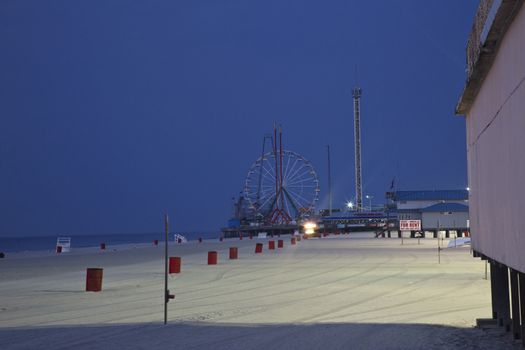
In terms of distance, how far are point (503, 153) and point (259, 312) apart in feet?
25.5

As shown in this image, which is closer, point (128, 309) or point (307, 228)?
point (128, 309)

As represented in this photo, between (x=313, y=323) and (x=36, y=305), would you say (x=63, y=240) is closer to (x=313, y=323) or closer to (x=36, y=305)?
(x=36, y=305)

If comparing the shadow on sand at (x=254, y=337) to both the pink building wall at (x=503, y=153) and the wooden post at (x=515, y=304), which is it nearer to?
the wooden post at (x=515, y=304)

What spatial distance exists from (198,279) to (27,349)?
1439 centimetres

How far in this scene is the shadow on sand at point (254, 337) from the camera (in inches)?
432

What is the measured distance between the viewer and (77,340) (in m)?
11.6

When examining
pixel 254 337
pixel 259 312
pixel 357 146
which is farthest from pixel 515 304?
pixel 357 146

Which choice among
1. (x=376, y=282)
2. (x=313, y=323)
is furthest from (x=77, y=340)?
(x=376, y=282)

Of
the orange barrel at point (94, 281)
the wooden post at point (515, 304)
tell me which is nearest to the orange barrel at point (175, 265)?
the orange barrel at point (94, 281)

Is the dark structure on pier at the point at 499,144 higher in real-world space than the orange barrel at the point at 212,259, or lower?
higher

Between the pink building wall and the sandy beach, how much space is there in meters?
2.02

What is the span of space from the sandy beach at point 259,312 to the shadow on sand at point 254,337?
16mm

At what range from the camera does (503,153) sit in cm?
874

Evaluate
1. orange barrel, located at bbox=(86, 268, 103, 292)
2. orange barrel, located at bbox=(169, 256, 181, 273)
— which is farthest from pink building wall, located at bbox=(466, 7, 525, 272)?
orange barrel, located at bbox=(169, 256, 181, 273)
